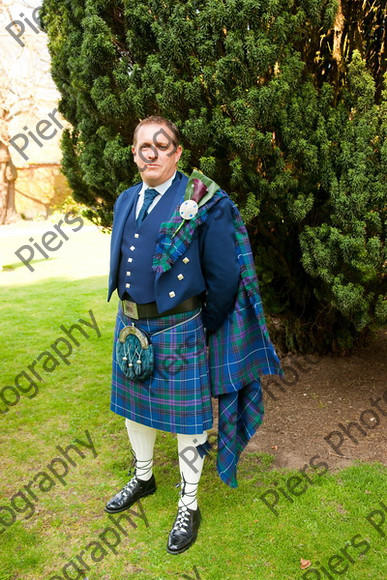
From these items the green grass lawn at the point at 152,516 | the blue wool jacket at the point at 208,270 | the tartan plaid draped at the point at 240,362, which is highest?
the blue wool jacket at the point at 208,270

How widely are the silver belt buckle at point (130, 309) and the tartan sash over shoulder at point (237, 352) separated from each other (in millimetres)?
263

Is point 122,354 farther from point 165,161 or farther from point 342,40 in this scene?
point 342,40

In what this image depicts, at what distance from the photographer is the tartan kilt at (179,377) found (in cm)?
221

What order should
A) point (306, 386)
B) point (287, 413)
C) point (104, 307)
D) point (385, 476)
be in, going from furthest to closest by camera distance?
point (104, 307) < point (306, 386) < point (287, 413) < point (385, 476)

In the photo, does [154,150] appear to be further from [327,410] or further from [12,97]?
[12,97]

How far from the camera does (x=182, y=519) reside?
236 centimetres

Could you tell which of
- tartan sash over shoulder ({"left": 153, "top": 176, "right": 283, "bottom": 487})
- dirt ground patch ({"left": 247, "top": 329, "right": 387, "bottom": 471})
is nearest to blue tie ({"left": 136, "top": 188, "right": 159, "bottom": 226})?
tartan sash over shoulder ({"left": 153, "top": 176, "right": 283, "bottom": 487})

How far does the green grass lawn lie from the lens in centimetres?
219

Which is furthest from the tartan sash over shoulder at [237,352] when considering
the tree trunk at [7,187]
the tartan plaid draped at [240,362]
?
the tree trunk at [7,187]

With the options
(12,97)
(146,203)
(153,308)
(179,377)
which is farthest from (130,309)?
(12,97)

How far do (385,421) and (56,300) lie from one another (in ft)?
16.7

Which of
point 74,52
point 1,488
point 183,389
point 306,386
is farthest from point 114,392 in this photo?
point 74,52

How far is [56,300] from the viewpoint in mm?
7113

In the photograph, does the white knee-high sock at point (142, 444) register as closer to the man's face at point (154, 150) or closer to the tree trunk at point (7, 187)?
the man's face at point (154, 150)
